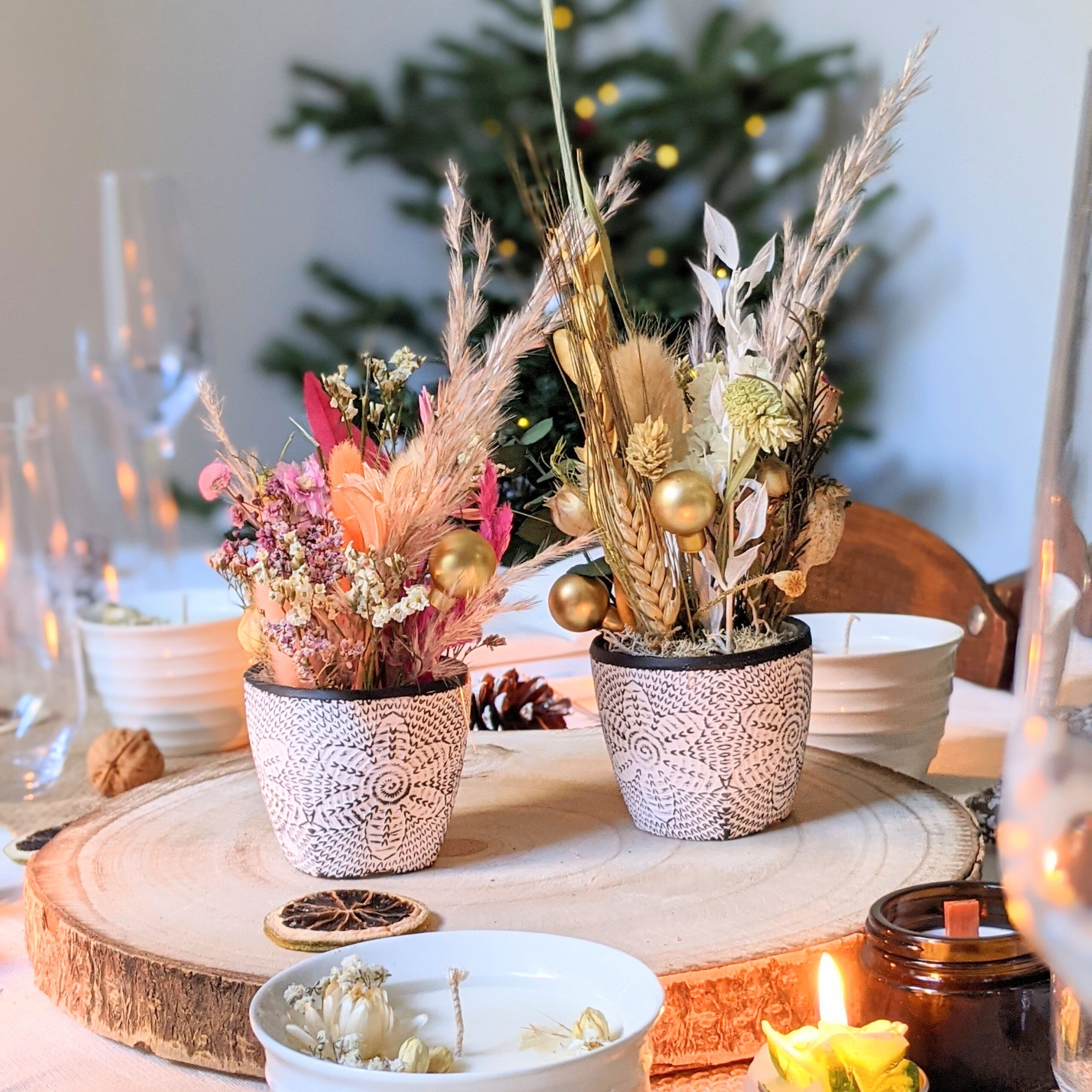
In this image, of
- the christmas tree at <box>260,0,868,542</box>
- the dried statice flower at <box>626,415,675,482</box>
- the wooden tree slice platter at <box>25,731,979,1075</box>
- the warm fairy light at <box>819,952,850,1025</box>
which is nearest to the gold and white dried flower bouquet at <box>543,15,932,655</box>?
the dried statice flower at <box>626,415,675,482</box>

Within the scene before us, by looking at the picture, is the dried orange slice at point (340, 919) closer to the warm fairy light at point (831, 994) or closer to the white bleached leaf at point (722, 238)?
A: the warm fairy light at point (831, 994)

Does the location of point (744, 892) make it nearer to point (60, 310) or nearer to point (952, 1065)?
point (952, 1065)

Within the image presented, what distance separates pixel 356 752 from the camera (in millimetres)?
583

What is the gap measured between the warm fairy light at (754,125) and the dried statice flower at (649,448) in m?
2.13

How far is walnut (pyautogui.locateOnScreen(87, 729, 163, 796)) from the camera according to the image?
803 mm

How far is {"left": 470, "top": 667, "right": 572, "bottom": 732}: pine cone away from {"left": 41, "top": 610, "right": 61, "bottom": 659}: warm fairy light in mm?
282

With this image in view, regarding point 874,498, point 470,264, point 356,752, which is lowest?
point 874,498

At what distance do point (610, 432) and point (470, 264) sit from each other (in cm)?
14

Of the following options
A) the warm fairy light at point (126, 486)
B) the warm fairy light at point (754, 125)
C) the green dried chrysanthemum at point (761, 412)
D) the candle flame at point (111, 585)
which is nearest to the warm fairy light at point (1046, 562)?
the green dried chrysanthemum at point (761, 412)

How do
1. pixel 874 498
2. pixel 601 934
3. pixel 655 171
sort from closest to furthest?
pixel 601 934
pixel 655 171
pixel 874 498

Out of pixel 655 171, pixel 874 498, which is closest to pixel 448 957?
pixel 655 171

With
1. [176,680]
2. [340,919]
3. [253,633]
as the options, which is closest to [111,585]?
[176,680]

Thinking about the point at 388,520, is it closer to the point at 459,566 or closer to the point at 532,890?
the point at 459,566

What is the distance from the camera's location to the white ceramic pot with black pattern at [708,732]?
622mm
